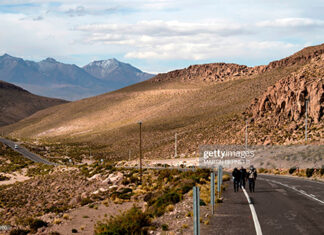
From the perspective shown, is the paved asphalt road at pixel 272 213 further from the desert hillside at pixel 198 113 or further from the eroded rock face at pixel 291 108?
the eroded rock face at pixel 291 108

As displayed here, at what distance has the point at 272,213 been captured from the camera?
1616 centimetres

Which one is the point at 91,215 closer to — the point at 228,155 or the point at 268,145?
the point at 228,155

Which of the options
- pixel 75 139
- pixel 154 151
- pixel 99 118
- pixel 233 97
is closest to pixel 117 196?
pixel 154 151

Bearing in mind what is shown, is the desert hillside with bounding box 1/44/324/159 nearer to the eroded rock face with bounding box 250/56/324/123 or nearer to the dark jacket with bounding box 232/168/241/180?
the eroded rock face with bounding box 250/56/324/123

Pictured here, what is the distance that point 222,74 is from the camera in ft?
622

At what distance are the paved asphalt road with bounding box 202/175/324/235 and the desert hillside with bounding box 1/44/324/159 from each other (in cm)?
3199

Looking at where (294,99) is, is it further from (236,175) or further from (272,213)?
(272,213)

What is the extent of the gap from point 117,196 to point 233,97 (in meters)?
97.9

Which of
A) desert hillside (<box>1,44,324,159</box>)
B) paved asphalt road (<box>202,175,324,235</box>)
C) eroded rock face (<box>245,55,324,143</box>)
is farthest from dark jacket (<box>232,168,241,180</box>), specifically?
eroded rock face (<box>245,55,324,143</box>)

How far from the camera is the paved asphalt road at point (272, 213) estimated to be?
1335 centimetres

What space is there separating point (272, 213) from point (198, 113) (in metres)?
105

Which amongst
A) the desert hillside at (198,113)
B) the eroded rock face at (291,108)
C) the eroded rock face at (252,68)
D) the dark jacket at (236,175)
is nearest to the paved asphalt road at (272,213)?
the dark jacket at (236,175)

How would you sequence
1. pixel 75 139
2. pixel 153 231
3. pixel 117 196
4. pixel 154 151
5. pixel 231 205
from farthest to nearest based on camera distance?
pixel 75 139, pixel 154 151, pixel 117 196, pixel 231 205, pixel 153 231

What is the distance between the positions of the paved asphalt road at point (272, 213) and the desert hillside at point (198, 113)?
32.0m
